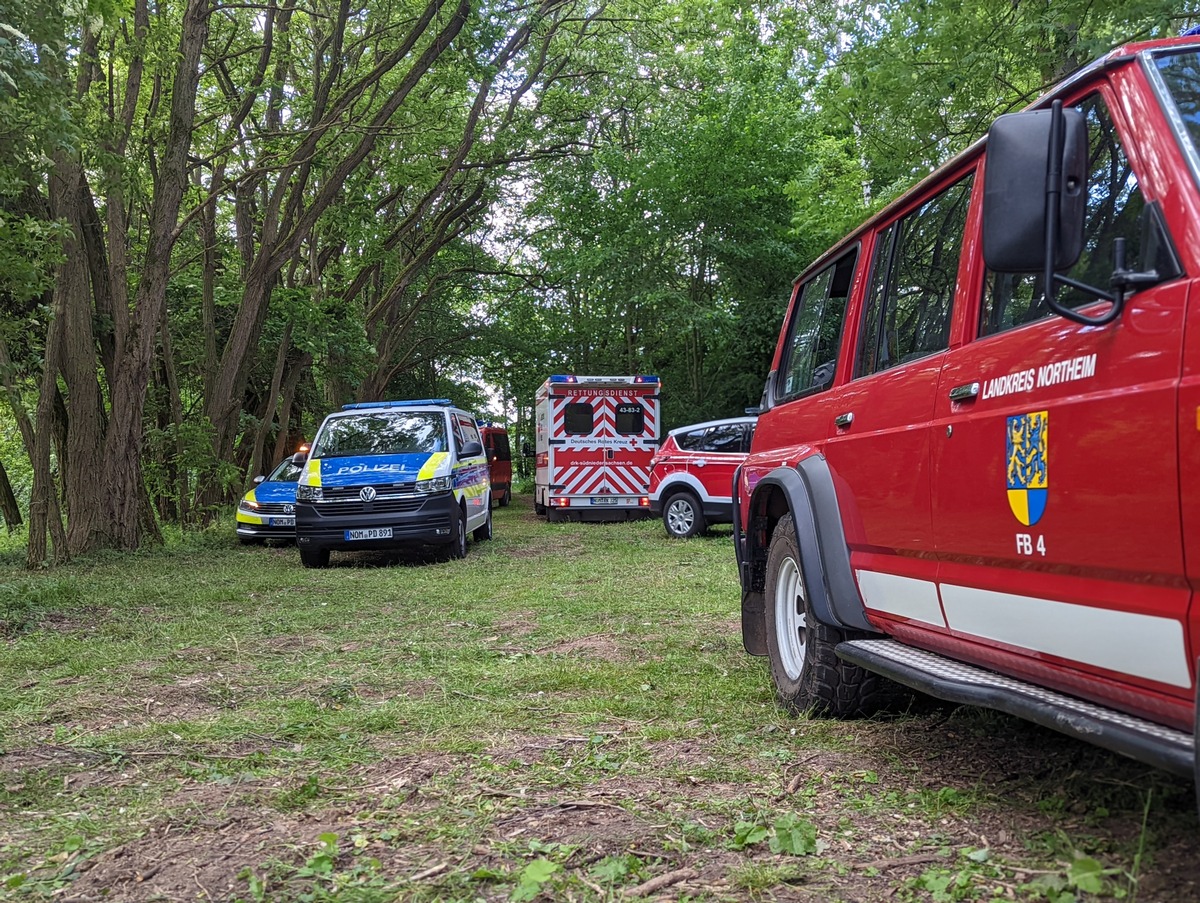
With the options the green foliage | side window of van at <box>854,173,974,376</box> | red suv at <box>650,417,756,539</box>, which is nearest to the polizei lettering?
side window of van at <box>854,173,974,376</box>

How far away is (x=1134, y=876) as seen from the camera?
2.49m

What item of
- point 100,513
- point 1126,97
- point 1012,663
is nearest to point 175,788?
point 1012,663

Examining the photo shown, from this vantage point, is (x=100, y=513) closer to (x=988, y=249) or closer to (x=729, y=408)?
(x=988, y=249)

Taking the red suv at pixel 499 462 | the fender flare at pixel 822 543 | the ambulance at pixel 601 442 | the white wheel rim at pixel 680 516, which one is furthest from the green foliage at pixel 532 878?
the red suv at pixel 499 462

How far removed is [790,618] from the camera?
4715 millimetres

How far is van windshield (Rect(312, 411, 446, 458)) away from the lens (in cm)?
1233

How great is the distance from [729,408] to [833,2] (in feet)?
33.4

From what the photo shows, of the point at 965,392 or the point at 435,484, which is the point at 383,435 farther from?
the point at 965,392

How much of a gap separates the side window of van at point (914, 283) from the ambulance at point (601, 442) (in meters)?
14.3

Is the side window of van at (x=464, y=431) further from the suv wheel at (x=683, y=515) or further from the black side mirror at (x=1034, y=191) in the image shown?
the black side mirror at (x=1034, y=191)

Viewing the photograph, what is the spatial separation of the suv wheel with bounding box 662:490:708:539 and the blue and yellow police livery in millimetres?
A: 5712

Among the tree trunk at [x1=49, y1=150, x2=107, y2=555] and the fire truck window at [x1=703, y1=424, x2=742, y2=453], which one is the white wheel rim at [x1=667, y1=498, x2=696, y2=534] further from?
the tree trunk at [x1=49, y1=150, x2=107, y2=555]

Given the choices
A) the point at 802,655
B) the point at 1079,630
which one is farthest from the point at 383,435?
the point at 1079,630

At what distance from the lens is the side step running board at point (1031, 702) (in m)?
2.07
